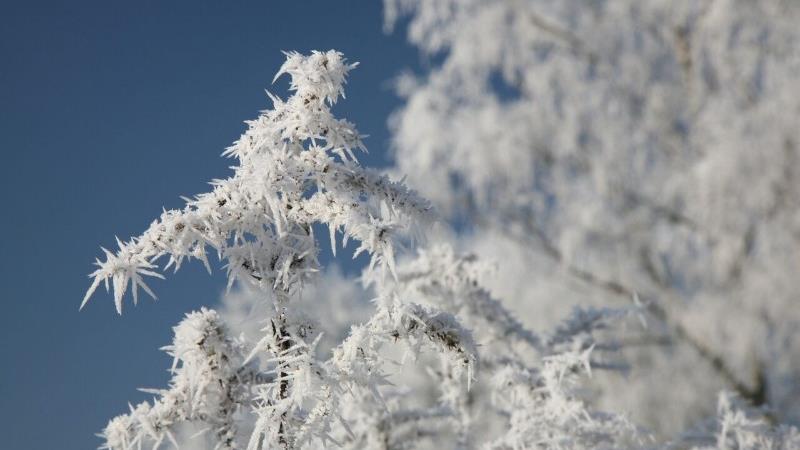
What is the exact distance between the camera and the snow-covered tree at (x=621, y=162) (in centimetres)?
1199

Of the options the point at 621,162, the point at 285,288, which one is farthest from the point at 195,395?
the point at 621,162

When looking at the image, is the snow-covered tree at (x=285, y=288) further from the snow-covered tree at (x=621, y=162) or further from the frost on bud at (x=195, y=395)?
the snow-covered tree at (x=621, y=162)

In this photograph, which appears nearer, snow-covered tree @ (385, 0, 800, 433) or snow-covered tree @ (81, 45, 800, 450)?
snow-covered tree @ (81, 45, 800, 450)

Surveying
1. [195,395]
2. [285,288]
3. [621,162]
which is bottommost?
[195,395]

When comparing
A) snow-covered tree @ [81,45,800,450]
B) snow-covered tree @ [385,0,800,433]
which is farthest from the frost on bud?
snow-covered tree @ [385,0,800,433]

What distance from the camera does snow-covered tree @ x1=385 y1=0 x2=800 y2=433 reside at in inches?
472

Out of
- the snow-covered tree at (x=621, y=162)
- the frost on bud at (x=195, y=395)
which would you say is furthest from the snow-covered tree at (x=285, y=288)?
the snow-covered tree at (x=621, y=162)

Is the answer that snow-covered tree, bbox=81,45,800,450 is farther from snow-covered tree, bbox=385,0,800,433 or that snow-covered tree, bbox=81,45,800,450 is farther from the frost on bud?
snow-covered tree, bbox=385,0,800,433

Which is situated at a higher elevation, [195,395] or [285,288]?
[285,288]

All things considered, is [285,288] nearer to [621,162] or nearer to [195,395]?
[195,395]

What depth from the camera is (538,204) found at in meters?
13.1

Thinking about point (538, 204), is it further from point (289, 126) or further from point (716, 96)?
point (289, 126)

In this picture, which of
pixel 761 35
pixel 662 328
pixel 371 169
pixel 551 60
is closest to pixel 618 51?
pixel 551 60

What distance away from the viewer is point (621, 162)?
1282cm
